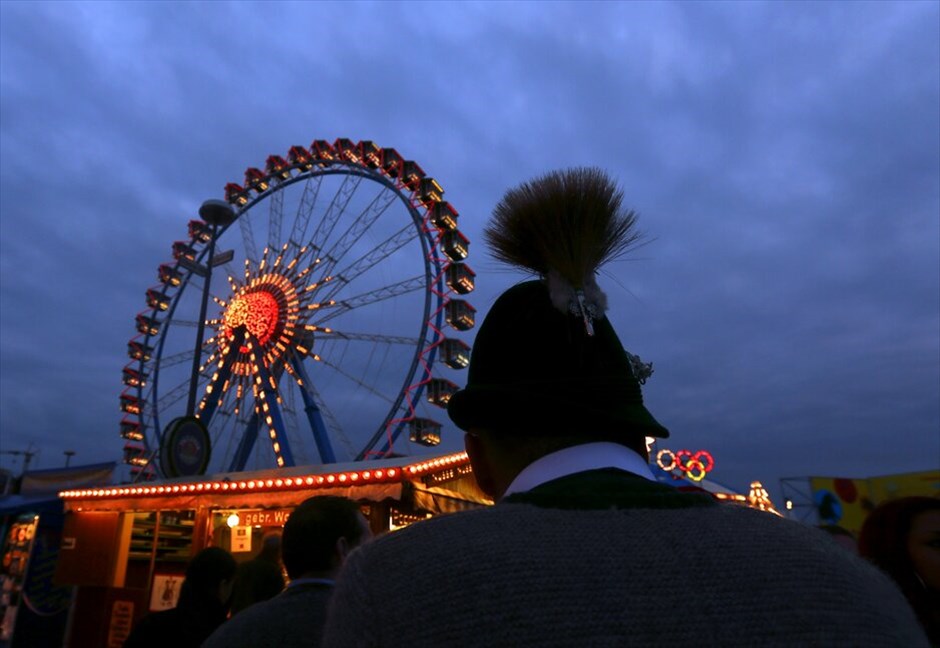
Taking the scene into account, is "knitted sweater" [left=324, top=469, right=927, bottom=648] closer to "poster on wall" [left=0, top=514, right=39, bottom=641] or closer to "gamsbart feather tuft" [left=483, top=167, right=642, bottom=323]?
"gamsbart feather tuft" [left=483, top=167, right=642, bottom=323]

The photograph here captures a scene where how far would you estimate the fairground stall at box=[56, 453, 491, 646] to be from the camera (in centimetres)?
782

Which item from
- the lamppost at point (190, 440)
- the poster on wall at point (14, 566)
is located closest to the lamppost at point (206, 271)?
the lamppost at point (190, 440)

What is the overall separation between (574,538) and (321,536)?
1.71 m

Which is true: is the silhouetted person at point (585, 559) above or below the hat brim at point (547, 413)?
below

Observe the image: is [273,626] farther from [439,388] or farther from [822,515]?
[439,388]

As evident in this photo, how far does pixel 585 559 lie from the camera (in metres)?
0.70

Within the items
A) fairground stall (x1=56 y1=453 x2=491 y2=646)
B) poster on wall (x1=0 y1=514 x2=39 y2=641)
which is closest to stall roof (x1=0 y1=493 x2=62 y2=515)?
poster on wall (x1=0 y1=514 x2=39 y2=641)

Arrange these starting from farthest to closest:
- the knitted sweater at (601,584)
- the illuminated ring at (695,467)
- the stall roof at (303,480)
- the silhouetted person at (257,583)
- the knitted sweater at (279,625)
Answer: the illuminated ring at (695,467) → the stall roof at (303,480) → the silhouetted person at (257,583) → the knitted sweater at (279,625) → the knitted sweater at (601,584)

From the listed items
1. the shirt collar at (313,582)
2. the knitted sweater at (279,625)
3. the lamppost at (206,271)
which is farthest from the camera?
the lamppost at (206,271)

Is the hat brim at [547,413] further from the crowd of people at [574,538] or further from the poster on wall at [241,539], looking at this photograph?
the poster on wall at [241,539]

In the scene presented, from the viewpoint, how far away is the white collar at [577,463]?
900 mm

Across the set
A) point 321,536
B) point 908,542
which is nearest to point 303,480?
point 321,536

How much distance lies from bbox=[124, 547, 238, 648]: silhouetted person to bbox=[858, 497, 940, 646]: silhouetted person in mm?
2722

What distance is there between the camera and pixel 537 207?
3.87 ft
